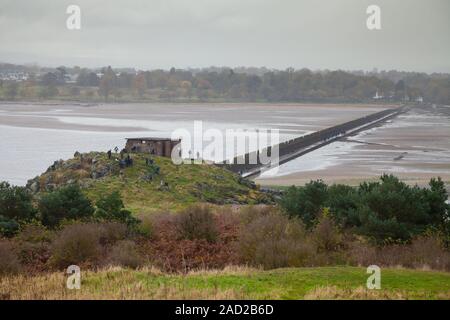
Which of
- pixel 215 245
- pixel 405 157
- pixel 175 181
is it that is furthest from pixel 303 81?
pixel 215 245

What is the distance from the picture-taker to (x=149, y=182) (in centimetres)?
3077

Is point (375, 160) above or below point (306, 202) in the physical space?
below

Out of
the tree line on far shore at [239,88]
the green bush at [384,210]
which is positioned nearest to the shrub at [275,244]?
the green bush at [384,210]

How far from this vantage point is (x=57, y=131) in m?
70.8

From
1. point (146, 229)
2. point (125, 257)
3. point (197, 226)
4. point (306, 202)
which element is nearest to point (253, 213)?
point (306, 202)

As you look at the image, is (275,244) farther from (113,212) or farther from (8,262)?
(8,262)

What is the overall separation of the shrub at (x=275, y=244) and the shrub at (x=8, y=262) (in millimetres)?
5257

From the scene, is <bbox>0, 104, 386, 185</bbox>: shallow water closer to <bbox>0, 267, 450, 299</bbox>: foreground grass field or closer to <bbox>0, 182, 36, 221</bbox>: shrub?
<bbox>0, 182, 36, 221</bbox>: shrub

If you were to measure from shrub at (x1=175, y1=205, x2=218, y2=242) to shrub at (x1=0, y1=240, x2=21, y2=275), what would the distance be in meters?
5.30

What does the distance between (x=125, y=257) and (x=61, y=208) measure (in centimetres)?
481

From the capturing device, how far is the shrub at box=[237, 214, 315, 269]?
16.3 metres

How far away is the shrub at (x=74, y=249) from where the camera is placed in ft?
54.7

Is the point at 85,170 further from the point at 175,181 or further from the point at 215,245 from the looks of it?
the point at 215,245
